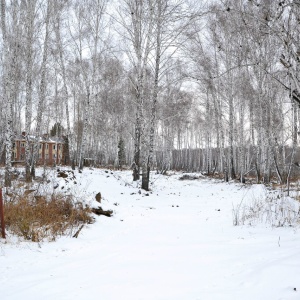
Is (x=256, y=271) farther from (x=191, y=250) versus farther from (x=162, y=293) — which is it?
(x=191, y=250)

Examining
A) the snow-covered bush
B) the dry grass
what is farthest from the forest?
the dry grass

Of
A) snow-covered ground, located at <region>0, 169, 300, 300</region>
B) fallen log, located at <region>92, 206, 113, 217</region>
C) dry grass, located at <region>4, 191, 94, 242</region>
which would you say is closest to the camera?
snow-covered ground, located at <region>0, 169, 300, 300</region>

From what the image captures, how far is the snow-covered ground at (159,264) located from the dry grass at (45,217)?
0.93 ft

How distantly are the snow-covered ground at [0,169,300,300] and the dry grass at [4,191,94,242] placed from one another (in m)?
0.28

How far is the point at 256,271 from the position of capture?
8.26 feet

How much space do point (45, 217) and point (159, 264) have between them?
296cm

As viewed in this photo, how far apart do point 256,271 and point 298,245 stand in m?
1.17

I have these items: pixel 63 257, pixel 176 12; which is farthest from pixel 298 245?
pixel 176 12

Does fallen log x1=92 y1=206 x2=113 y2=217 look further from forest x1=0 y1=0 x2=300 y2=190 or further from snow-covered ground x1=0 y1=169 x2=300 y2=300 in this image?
forest x1=0 y1=0 x2=300 y2=190

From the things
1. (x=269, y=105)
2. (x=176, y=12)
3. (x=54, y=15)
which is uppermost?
(x=54, y=15)

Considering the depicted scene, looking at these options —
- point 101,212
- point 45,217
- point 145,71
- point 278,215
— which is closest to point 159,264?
point 45,217

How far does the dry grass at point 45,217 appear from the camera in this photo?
446cm

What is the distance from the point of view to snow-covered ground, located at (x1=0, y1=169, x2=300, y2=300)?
228 cm

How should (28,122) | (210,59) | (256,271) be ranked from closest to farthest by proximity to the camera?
1. (256,271)
2. (28,122)
3. (210,59)
